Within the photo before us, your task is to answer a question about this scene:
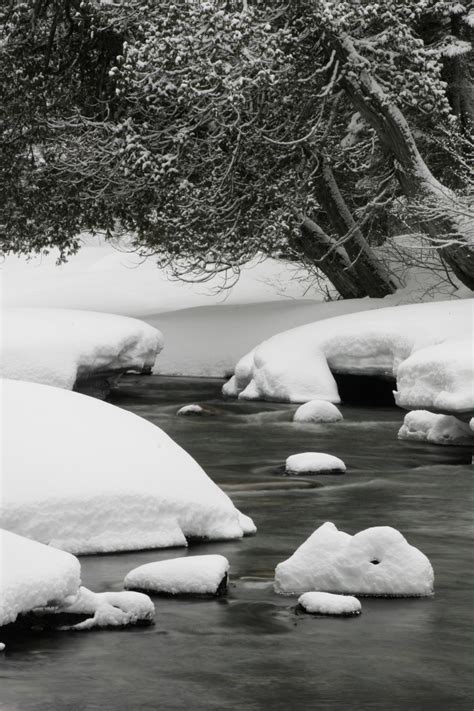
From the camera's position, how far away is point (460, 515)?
12125 millimetres

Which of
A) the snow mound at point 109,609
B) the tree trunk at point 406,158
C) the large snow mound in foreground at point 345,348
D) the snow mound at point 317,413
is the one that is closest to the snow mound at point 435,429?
the snow mound at point 317,413

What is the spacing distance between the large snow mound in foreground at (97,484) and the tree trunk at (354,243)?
1653 centimetres

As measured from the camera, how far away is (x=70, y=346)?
2141 centimetres

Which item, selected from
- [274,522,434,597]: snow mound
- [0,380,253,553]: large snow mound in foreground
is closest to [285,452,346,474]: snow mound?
[0,380,253,553]: large snow mound in foreground

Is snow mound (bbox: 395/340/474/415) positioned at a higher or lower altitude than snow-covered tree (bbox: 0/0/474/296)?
lower

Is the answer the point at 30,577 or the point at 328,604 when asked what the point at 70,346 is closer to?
the point at 328,604

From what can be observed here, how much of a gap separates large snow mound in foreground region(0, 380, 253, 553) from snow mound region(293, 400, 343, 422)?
8.59 metres

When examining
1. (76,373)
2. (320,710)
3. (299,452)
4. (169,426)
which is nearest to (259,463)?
(299,452)

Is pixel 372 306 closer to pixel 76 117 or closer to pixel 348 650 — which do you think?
pixel 76 117

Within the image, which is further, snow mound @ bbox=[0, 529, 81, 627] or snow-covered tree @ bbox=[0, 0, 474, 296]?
snow-covered tree @ bbox=[0, 0, 474, 296]

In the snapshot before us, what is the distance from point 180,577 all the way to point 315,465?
20.3 ft

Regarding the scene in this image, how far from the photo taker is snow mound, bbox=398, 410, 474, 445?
1742 centimetres

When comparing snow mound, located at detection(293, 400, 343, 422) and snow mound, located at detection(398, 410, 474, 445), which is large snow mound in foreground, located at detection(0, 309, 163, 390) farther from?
snow mound, located at detection(398, 410, 474, 445)

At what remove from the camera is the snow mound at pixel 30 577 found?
7.48m
